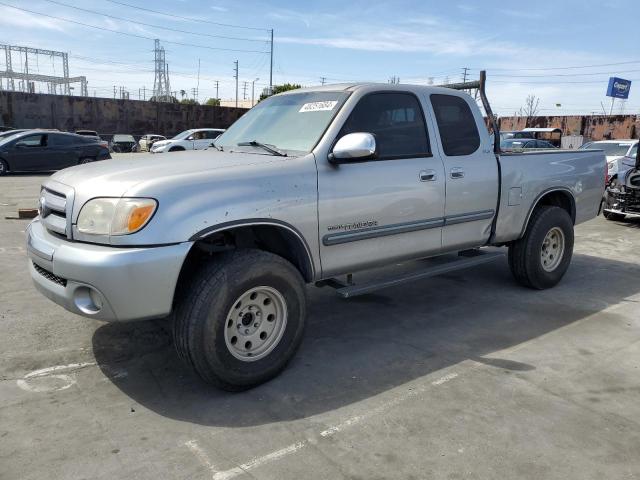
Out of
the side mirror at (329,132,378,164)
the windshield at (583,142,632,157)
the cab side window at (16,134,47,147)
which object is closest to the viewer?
the side mirror at (329,132,378,164)

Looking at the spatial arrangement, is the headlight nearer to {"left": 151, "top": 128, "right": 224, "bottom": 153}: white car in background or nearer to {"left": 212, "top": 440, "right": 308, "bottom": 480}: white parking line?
{"left": 212, "top": 440, "right": 308, "bottom": 480}: white parking line

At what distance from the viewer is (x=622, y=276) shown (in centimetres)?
646

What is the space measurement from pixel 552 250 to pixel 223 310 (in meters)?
4.08

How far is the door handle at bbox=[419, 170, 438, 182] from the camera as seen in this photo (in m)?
4.25

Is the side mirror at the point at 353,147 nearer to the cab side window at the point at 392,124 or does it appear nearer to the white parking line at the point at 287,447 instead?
the cab side window at the point at 392,124

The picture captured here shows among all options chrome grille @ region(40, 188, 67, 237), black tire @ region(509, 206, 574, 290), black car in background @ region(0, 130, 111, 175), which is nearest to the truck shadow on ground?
black tire @ region(509, 206, 574, 290)

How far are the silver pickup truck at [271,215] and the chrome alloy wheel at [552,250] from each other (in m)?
0.75

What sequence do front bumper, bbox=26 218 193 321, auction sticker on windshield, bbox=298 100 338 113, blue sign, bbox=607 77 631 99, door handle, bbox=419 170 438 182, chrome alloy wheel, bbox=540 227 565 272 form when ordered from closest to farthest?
front bumper, bbox=26 218 193 321
auction sticker on windshield, bbox=298 100 338 113
door handle, bbox=419 170 438 182
chrome alloy wheel, bbox=540 227 565 272
blue sign, bbox=607 77 631 99

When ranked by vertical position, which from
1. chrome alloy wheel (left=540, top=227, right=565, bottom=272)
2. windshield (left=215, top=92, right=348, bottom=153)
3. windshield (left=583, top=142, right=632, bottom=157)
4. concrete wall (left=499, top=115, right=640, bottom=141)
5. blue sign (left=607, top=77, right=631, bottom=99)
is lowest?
chrome alloy wheel (left=540, top=227, right=565, bottom=272)

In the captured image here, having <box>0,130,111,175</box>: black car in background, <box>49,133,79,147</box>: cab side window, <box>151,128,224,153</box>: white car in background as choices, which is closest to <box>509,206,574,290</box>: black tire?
<box>0,130,111,175</box>: black car in background

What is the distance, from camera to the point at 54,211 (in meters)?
3.43

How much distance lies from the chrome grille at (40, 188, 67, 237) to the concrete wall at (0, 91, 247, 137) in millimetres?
36964

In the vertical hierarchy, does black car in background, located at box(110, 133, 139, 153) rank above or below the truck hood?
below

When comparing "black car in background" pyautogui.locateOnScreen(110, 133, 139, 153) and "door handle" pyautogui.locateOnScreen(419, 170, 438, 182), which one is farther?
"black car in background" pyautogui.locateOnScreen(110, 133, 139, 153)
